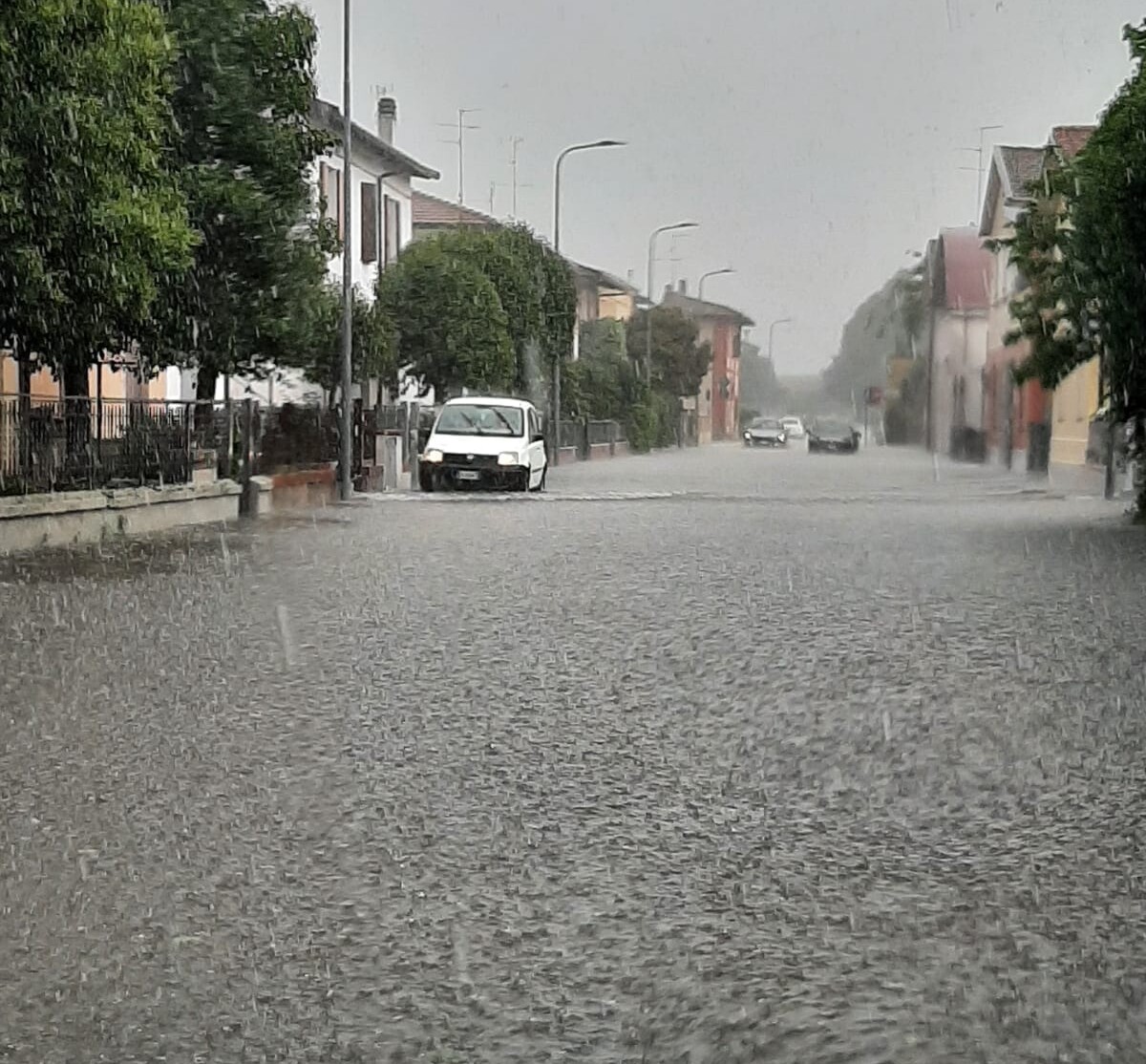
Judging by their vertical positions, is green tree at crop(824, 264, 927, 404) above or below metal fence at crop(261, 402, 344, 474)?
above

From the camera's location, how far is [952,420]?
249ft

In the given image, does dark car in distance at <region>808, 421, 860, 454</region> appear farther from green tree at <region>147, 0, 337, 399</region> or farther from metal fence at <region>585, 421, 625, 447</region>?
green tree at <region>147, 0, 337, 399</region>

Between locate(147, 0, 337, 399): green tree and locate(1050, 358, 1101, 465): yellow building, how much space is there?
1833cm

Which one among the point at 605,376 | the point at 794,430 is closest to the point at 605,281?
the point at 605,376

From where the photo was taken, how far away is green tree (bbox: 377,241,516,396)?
142 feet

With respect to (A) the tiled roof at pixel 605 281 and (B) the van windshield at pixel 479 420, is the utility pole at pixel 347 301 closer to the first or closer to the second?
(B) the van windshield at pixel 479 420

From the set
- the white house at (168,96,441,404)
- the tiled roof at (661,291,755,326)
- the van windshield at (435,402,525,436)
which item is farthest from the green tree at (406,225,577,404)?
the tiled roof at (661,291,755,326)

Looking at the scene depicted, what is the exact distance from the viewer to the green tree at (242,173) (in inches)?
1029

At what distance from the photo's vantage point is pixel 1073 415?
43.6 metres

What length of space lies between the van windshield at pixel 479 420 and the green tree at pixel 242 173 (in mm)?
7651

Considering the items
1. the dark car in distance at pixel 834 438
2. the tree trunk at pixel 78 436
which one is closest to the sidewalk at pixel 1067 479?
the tree trunk at pixel 78 436

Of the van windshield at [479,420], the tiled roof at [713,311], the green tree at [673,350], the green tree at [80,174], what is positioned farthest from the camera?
the tiled roof at [713,311]

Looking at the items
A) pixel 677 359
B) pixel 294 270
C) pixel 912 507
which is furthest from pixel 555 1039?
pixel 677 359

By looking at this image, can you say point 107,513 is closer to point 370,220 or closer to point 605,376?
point 370,220
